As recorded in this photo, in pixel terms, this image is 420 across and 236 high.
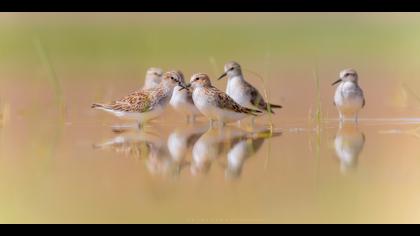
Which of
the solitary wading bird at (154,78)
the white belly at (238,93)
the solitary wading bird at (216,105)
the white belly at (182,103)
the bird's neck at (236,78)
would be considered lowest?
the solitary wading bird at (216,105)

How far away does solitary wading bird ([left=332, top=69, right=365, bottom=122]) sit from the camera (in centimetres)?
1405

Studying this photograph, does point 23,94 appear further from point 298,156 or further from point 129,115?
point 298,156

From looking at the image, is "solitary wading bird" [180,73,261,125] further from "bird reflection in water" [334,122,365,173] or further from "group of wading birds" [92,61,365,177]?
"bird reflection in water" [334,122,365,173]

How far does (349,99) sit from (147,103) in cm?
329

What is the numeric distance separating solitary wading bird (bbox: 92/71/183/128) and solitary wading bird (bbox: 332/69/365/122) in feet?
8.57

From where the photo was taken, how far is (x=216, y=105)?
42.2 feet

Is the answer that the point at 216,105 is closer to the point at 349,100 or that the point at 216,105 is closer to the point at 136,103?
the point at 136,103

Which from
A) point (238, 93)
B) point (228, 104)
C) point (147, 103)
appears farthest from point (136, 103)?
point (238, 93)

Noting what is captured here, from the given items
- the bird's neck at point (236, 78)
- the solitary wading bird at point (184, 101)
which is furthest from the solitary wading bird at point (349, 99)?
the solitary wading bird at point (184, 101)

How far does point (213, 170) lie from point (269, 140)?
233cm

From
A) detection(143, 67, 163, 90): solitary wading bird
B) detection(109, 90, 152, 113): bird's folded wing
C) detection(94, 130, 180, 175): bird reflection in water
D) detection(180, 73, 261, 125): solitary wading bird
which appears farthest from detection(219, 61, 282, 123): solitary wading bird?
detection(94, 130, 180, 175): bird reflection in water

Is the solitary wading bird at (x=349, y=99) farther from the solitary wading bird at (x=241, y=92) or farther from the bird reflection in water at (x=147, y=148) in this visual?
the bird reflection in water at (x=147, y=148)

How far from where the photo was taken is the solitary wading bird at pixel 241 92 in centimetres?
1412

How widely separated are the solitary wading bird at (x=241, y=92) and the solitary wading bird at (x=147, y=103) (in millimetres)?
1158
